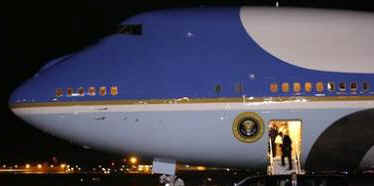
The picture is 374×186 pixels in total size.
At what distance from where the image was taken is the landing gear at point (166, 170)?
1552 cm

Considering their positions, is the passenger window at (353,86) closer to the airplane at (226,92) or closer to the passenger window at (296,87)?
the airplane at (226,92)

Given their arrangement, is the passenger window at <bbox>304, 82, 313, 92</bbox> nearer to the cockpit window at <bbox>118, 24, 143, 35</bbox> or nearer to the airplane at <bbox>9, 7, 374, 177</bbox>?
the airplane at <bbox>9, 7, 374, 177</bbox>

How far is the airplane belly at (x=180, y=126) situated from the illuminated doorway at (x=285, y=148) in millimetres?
213

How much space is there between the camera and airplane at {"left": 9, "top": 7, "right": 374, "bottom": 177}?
1457 cm

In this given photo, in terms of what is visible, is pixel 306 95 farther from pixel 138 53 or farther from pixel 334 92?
pixel 138 53

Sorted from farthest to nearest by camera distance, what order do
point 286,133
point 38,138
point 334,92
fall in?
point 38,138
point 286,133
point 334,92

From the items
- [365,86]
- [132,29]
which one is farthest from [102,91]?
[365,86]

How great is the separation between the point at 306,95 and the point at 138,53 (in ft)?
14.7

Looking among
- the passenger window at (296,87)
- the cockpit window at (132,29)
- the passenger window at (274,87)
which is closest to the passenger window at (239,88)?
the passenger window at (274,87)

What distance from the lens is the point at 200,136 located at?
14883 millimetres

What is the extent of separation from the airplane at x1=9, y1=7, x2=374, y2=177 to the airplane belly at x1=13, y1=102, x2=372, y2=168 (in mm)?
26

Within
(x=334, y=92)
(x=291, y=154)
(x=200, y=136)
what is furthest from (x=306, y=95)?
(x=200, y=136)

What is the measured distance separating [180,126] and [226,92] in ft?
4.70

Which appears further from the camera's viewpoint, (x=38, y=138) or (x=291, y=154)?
(x=38, y=138)
